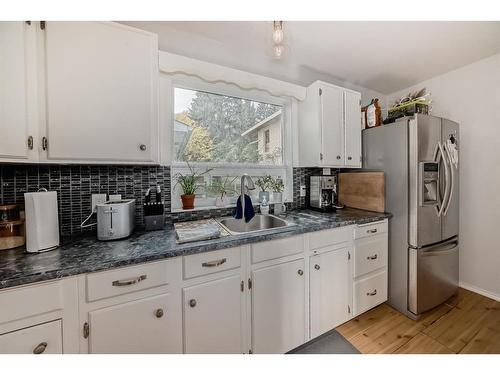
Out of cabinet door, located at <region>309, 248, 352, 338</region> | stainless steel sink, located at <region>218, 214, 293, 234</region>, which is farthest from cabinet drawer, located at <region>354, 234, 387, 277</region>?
stainless steel sink, located at <region>218, 214, 293, 234</region>

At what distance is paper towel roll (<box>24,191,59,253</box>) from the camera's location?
932 millimetres

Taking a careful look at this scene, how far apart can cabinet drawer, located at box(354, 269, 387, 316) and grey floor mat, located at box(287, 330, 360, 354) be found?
0.90 feet

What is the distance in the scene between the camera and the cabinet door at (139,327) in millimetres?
872

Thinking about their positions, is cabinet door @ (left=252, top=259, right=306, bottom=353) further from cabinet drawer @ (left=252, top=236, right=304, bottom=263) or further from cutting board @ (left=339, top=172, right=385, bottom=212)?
cutting board @ (left=339, top=172, right=385, bottom=212)

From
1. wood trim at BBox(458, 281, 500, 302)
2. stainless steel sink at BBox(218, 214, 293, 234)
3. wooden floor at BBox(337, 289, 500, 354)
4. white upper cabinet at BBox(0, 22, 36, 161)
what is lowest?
wooden floor at BBox(337, 289, 500, 354)

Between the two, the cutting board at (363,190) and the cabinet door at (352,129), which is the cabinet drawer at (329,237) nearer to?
the cutting board at (363,190)

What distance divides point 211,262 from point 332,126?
167 cm

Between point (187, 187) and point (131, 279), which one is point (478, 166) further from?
point (131, 279)

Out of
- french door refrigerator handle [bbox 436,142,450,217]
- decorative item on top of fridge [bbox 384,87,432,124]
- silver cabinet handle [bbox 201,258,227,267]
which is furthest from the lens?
decorative item on top of fridge [bbox 384,87,432,124]

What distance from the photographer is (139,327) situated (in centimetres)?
94

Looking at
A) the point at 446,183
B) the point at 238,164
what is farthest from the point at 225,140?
the point at 446,183

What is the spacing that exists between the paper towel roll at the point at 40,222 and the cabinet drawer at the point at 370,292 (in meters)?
2.04

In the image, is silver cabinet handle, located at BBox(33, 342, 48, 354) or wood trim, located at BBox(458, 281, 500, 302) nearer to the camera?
silver cabinet handle, located at BBox(33, 342, 48, 354)
